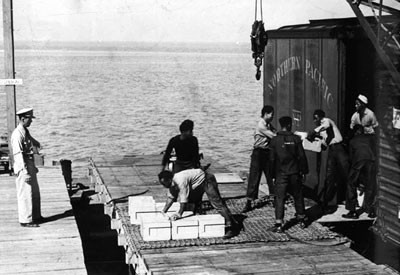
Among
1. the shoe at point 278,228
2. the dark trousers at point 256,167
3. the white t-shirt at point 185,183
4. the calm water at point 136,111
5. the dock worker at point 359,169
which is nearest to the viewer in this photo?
the white t-shirt at point 185,183

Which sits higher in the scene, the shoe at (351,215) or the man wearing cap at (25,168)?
the man wearing cap at (25,168)

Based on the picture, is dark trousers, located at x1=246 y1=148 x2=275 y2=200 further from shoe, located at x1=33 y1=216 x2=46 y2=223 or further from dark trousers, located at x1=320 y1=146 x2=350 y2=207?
shoe, located at x1=33 y1=216 x2=46 y2=223

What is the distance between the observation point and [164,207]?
11242 mm

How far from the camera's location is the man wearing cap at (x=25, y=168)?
477 inches

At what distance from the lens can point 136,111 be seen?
208 feet

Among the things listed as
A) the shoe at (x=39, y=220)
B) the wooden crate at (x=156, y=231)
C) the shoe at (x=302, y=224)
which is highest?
the wooden crate at (x=156, y=231)

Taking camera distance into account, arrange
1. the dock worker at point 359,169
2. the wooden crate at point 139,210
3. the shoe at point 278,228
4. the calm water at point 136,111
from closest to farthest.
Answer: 1. the shoe at point 278,228
2. the wooden crate at point 139,210
3. the dock worker at point 359,169
4. the calm water at point 136,111

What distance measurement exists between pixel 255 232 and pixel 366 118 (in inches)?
112

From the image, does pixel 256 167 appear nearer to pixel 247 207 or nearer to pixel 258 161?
pixel 258 161

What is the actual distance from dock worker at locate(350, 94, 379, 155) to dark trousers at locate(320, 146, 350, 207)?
512 millimetres

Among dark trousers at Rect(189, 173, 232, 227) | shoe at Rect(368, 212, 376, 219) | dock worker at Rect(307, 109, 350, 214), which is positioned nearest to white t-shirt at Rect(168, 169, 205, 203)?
dark trousers at Rect(189, 173, 232, 227)

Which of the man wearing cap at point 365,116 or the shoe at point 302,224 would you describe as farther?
the man wearing cap at point 365,116

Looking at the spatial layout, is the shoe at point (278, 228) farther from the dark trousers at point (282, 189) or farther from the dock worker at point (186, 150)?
the dock worker at point (186, 150)

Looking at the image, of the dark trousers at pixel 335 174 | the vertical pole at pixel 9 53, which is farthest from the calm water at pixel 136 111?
the dark trousers at pixel 335 174
